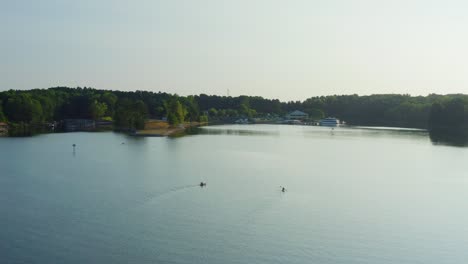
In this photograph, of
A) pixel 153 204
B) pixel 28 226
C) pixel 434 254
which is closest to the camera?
pixel 434 254

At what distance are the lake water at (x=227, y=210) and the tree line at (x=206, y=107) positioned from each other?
40.1 meters

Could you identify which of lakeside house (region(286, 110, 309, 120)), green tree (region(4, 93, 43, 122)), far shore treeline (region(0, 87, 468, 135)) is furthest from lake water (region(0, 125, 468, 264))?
lakeside house (region(286, 110, 309, 120))

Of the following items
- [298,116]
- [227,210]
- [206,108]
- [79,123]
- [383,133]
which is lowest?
[227,210]

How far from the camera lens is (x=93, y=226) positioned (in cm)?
1869

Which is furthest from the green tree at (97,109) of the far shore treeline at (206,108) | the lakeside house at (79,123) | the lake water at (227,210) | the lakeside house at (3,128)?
the lake water at (227,210)

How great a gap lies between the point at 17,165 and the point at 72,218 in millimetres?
16804

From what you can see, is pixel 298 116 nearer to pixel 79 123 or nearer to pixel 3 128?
pixel 79 123

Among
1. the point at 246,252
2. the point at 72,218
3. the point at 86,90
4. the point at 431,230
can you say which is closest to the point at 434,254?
the point at 431,230

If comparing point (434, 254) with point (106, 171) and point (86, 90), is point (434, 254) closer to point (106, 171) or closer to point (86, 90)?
point (106, 171)

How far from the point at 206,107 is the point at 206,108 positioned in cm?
52

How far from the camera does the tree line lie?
81688 mm

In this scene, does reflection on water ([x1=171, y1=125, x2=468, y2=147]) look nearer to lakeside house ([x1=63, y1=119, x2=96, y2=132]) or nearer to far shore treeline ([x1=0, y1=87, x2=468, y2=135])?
far shore treeline ([x1=0, y1=87, x2=468, y2=135])

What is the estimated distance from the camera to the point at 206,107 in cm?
15738

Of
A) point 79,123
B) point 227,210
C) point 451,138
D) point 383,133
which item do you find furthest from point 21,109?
point 227,210
